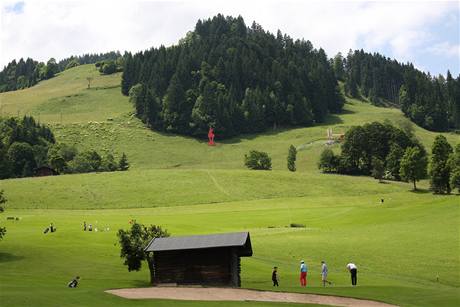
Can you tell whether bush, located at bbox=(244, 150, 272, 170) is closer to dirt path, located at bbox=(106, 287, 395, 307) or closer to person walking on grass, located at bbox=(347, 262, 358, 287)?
person walking on grass, located at bbox=(347, 262, 358, 287)

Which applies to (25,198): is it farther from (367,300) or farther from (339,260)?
(367,300)

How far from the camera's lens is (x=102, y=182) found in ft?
444

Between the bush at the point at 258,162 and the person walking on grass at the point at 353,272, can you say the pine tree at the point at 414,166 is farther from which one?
the person walking on grass at the point at 353,272

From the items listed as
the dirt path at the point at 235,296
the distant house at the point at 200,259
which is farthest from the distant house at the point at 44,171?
the dirt path at the point at 235,296

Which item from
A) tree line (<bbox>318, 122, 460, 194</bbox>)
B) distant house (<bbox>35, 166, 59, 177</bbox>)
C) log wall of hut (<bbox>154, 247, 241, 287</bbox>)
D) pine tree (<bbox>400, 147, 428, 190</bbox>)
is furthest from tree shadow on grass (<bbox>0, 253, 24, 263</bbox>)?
distant house (<bbox>35, 166, 59, 177</bbox>)

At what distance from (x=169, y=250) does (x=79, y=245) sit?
72.2ft

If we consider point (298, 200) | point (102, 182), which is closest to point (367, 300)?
point (298, 200)

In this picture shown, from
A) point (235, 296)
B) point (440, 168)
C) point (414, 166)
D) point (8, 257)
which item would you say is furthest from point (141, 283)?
point (414, 166)

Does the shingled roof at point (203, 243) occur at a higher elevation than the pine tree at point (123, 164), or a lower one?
lower

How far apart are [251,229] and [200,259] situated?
123ft

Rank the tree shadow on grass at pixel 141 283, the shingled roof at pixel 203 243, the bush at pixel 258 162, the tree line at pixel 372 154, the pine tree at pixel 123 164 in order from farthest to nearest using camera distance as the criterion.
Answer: the pine tree at pixel 123 164 → the bush at pixel 258 162 → the tree line at pixel 372 154 → the shingled roof at pixel 203 243 → the tree shadow on grass at pixel 141 283

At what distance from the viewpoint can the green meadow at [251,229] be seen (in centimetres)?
4003

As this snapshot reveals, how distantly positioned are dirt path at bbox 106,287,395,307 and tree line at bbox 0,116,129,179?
5190 inches

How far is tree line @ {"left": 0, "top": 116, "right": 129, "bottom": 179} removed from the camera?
6531 inches
